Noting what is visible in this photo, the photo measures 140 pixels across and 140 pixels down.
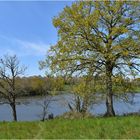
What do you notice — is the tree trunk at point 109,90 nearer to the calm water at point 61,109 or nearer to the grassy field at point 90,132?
the calm water at point 61,109

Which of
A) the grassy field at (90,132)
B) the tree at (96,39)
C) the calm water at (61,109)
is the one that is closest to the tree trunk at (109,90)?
the tree at (96,39)

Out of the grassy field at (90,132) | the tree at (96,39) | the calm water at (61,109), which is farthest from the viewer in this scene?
the calm water at (61,109)

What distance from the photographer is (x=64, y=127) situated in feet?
40.2

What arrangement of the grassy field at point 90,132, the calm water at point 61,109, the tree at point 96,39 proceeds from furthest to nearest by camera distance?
the calm water at point 61,109 → the tree at point 96,39 → the grassy field at point 90,132

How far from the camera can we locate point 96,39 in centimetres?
2373

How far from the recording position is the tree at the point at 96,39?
920 inches

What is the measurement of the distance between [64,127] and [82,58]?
40.3 ft

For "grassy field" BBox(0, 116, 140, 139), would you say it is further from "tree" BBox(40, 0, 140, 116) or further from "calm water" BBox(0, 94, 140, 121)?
"calm water" BBox(0, 94, 140, 121)

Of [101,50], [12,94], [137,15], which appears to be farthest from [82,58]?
[12,94]

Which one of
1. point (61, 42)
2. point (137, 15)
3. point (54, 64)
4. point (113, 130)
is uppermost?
point (137, 15)

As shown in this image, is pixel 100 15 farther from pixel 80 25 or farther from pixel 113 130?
pixel 113 130

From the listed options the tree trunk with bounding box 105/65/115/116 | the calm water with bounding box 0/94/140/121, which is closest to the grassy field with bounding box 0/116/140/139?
the tree trunk with bounding box 105/65/115/116

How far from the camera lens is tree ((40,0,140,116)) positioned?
23.4m

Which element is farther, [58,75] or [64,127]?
[58,75]
